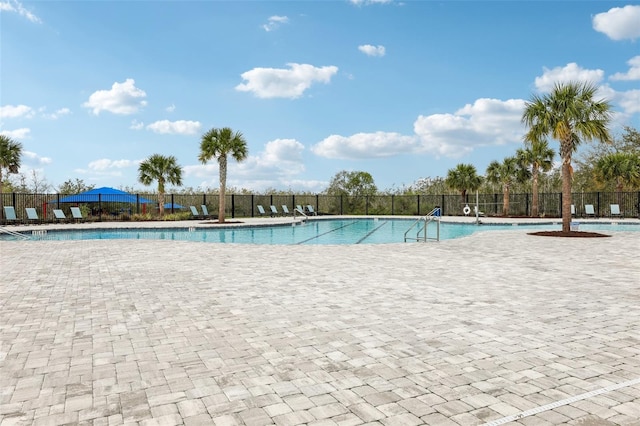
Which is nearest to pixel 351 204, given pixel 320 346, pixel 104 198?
pixel 104 198

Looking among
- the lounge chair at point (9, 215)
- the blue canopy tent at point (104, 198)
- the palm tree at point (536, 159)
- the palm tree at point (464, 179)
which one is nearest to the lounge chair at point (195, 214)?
the blue canopy tent at point (104, 198)

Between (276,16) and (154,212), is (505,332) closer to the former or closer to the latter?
(276,16)

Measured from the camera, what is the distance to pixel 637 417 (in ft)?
7.97

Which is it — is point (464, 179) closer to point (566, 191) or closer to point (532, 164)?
point (532, 164)

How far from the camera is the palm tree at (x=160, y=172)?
80.7 feet

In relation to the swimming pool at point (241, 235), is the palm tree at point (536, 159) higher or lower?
higher

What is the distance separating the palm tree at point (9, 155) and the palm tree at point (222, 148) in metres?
9.03

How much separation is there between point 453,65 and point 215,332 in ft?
47.3

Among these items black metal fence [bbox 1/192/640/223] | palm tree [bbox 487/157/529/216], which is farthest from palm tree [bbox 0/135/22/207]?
palm tree [bbox 487/157/529/216]

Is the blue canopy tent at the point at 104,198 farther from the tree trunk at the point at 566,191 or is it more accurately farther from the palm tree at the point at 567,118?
the tree trunk at the point at 566,191

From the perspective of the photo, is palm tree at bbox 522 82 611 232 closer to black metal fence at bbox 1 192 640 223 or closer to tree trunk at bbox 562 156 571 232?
tree trunk at bbox 562 156 571 232

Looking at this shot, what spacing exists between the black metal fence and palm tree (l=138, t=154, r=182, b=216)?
123 cm

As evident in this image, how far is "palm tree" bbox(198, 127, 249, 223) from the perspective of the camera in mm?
21328

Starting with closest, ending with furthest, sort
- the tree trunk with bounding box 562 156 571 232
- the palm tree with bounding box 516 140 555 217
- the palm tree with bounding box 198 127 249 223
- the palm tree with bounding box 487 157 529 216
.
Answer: the tree trunk with bounding box 562 156 571 232, the palm tree with bounding box 198 127 249 223, the palm tree with bounding box 516 140 555 217, the palm tree with bounding box 487 157 529 216
